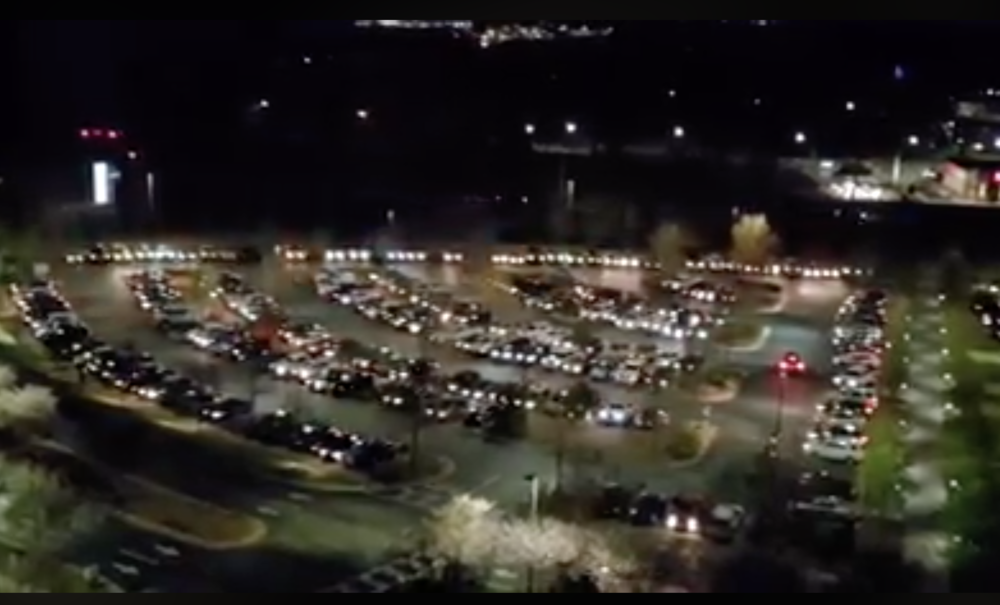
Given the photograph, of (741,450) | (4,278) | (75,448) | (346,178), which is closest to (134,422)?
(75,448)

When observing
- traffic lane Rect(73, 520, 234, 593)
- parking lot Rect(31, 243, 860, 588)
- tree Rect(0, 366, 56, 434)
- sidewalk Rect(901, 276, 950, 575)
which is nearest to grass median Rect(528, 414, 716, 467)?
parking lot Rect(31, 243, 860, 588)

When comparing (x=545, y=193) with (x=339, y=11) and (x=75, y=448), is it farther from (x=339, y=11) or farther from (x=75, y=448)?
(x=75, y=448)

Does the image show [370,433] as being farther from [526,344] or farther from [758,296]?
[758,296]

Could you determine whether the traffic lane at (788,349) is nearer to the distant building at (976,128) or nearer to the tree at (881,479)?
the tree at (881,479)

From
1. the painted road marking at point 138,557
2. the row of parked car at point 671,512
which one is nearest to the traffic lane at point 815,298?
the row of parked car at point 671,512

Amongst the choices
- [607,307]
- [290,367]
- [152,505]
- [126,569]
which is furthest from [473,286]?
[126,569]

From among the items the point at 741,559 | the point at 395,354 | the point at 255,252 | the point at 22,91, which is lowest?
the point at 741,559
